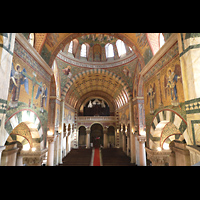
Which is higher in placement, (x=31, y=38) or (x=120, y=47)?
(x=120, y=47)

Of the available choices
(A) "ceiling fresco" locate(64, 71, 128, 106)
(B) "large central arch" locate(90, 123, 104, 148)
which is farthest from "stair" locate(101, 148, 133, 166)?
(B) "large central arch" locate(90, 123, 104, 148)

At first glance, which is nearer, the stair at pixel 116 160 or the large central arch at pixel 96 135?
the stair at pixel 116 160

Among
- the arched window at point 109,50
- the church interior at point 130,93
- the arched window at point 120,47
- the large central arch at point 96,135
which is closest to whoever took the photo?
the church interior at point 130,93

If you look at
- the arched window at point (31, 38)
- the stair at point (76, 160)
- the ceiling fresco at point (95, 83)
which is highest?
the ceiling fresco at point (95, 83)

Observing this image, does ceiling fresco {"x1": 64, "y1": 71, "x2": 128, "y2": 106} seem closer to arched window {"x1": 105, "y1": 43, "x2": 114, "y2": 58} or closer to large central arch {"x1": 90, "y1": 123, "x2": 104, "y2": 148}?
arched window {"x1": 105, "y1": 43, "x2": 114, "y2": 58}

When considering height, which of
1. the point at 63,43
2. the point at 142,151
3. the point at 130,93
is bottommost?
the point at 142,151

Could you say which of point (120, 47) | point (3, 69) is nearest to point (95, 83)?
point (120, 47)

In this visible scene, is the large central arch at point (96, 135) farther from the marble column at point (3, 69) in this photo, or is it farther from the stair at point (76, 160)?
the marble column at point (3, 69)

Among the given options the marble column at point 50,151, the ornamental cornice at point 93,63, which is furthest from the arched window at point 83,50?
the marble column at point 50,151

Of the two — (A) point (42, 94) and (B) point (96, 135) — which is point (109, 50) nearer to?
(A) point (42, 94)

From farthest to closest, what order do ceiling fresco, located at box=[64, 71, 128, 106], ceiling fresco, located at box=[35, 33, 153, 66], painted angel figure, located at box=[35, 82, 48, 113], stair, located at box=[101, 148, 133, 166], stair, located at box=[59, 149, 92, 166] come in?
ceiling fresco, located at box=[64, 71, 128, 106]
stair, located at box=[59, 149, 92, 166]
stair, located at box=[101, 148, 133, 166]
ceiling fresco, located at box=[35, 33, 153, 66]
painted angel figure, located at box=[35, 82, 48, 113]

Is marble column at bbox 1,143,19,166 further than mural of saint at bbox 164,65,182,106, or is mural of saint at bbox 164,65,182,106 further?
marble column at bbox 1,143,19,166

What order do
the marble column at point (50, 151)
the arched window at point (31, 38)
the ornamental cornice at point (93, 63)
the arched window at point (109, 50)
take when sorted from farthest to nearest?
the arched window at point (109, 50)
the ornamental cornice at point (93, 63)
the marble column at point (50, 151)
the arched window at point (31, 38)
